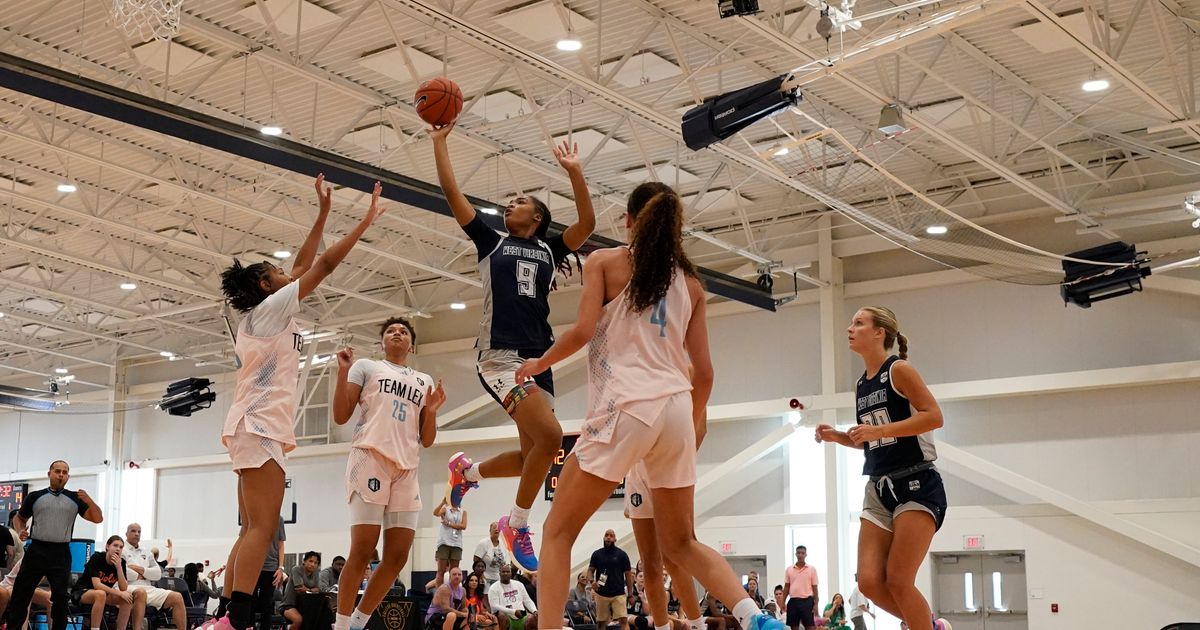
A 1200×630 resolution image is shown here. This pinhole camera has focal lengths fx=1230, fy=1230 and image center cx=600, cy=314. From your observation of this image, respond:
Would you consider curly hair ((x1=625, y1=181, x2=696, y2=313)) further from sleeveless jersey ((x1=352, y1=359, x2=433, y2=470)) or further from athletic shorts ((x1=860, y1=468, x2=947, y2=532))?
sleeveless jersey ((x1=352, y1=359, x2=433, y2=470))

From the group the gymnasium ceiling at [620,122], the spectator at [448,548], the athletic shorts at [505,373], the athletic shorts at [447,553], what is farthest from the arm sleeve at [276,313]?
the athletic shorts at [447,553]

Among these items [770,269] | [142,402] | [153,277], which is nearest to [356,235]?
[770,269]

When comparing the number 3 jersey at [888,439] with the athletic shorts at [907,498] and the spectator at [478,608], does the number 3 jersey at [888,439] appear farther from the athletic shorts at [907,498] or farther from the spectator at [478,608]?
the spectator at [478,608]

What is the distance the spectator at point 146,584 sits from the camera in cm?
1364

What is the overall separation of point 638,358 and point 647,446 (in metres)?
0.33

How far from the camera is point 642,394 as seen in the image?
439 cm

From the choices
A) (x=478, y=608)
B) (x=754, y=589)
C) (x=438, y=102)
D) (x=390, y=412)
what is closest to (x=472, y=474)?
(x=390, y=412)

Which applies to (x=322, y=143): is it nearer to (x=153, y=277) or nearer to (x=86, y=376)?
(x=153, y=277)


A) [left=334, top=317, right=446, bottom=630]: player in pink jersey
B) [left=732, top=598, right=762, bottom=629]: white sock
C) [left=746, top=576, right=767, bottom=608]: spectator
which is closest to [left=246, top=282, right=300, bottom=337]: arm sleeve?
[left=334, top=317, right=446, bottom=630]: player in pink jersey

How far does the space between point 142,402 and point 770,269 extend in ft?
59.2

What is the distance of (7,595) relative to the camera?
1120 cm

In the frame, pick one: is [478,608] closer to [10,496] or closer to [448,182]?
[448,182]

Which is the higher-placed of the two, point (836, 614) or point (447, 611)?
point (447, 611)

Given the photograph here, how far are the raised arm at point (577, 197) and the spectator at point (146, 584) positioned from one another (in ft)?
29.9
